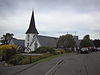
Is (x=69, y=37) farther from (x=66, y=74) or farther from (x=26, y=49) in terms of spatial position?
(x=66, y=74)

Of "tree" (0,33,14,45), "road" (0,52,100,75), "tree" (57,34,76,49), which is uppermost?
"tree" (0,33,14,45)

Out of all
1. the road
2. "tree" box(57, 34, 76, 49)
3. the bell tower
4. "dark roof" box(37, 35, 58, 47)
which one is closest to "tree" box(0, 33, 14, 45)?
the bell tower

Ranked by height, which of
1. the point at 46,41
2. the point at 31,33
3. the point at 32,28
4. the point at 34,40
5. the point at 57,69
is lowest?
the point at 57,69

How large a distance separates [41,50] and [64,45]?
13270mm

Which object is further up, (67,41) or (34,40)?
(34,40)

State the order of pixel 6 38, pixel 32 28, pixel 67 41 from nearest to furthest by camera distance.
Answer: pixel 67 41
pixel 32 28
pixel 6 38

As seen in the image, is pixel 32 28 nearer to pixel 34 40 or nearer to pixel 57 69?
pixel 34 40

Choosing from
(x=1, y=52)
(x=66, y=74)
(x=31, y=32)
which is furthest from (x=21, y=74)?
(x=31, y=32)

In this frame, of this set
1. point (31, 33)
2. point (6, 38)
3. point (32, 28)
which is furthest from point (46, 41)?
point (6, 38)

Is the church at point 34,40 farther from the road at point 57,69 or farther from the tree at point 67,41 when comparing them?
the road at point 57,69

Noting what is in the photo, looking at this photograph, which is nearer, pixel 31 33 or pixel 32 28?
A: pixel 31 33

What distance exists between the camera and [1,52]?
33.8 meters

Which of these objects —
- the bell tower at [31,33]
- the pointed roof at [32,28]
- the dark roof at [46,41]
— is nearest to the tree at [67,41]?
the dark roof at [46,41]

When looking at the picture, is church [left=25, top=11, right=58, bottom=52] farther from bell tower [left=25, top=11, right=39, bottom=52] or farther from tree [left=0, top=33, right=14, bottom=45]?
tree [left=0, top=33, right=14, bottom=45]
